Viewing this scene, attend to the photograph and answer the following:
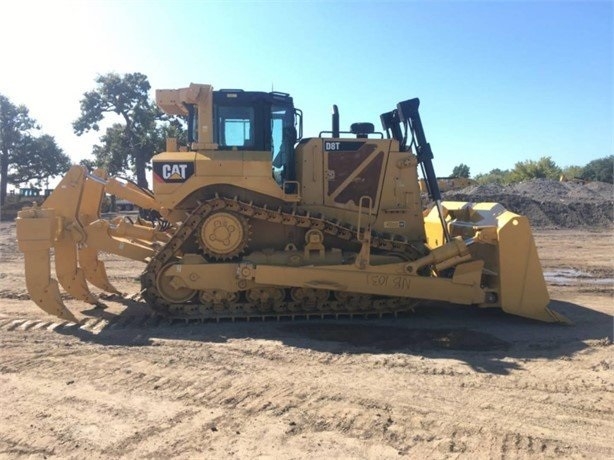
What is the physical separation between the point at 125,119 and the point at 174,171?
30747 mm

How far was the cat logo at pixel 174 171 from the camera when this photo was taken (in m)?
6.97

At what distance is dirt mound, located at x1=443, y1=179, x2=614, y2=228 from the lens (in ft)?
79.9

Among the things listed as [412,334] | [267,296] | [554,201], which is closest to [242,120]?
[267,296]

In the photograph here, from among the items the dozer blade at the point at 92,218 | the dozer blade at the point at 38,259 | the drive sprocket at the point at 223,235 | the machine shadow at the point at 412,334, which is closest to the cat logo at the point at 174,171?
the drive sprocket at the point at 223,235

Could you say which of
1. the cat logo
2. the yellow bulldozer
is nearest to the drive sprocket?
the yellow bulldozer

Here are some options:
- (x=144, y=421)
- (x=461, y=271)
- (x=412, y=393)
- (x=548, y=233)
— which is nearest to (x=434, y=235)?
(x=461, y=271)

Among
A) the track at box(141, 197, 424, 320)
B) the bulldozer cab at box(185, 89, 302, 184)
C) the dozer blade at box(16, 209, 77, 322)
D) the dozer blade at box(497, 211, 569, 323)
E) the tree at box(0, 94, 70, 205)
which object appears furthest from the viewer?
the tree at box(0, 94, 70, 205)

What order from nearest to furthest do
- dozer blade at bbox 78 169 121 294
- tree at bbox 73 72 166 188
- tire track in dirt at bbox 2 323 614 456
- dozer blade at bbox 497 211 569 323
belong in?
tire track in dirt at bbox 2 323 614 456 < dozer blade at bbox 497 211 569 323 < dozer blade at bbox 78 169 121 294 < tree at bbox 73 72 166 188

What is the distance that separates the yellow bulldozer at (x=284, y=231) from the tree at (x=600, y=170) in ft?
184

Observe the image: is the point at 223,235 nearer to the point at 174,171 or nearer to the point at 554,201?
the point at 174,171

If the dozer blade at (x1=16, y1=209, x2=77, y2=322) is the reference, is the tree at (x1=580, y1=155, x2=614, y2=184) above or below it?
above

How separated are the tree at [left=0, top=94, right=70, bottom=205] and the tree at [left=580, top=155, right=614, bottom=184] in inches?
2121

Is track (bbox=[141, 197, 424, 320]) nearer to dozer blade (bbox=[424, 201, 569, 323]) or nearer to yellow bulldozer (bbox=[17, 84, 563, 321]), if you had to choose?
yellow bulldozer (bbox=[17, 84, 563, 321])

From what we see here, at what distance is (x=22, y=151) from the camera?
42.6 meters
